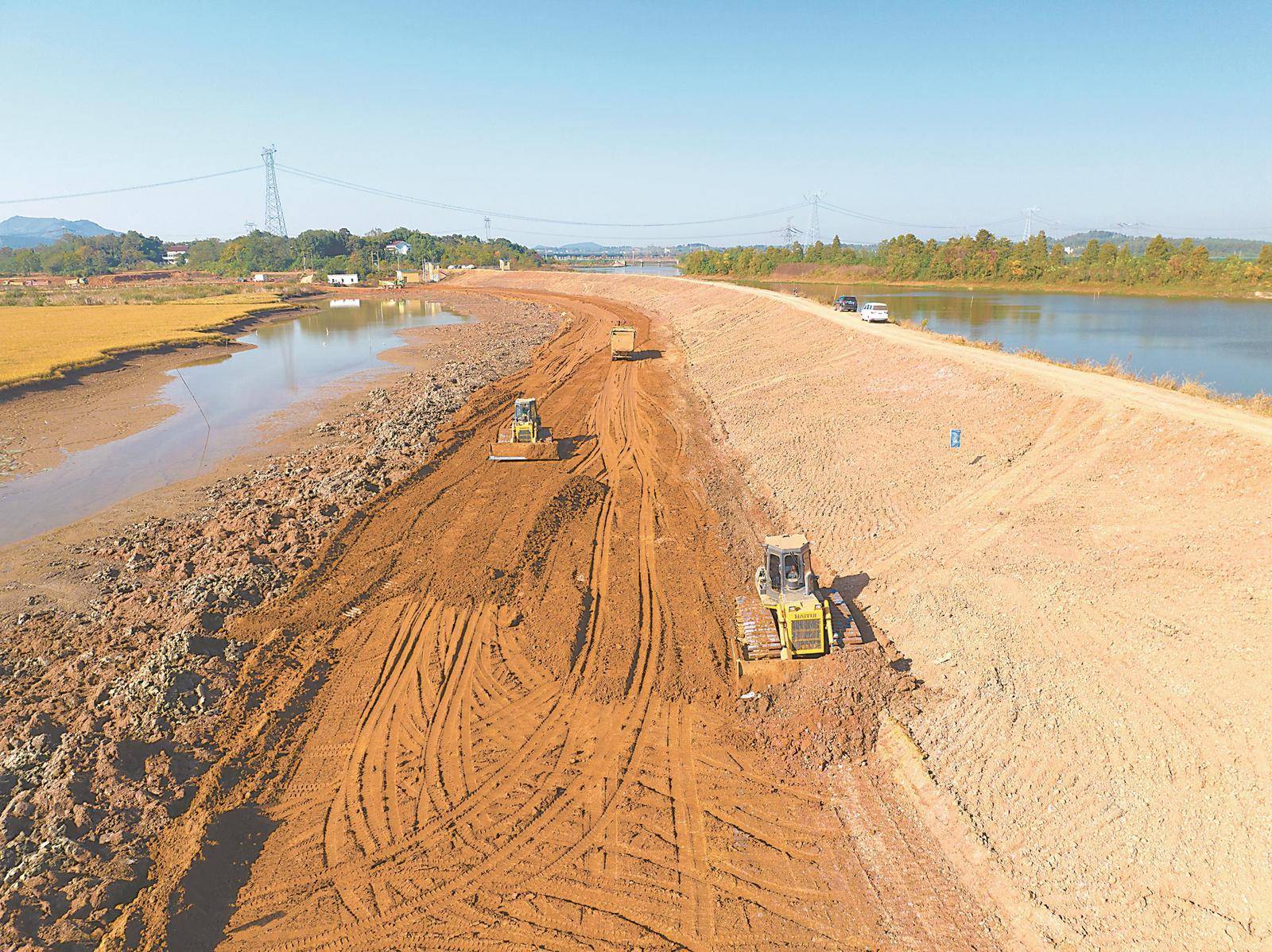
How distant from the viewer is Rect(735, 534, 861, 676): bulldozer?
12.2 m

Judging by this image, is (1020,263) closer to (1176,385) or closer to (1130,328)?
(1130,328)

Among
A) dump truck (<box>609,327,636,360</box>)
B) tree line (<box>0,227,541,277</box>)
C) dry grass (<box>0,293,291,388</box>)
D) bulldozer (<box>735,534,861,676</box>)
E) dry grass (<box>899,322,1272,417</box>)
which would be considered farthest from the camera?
tree line (<box>0,227,541,277</box>)

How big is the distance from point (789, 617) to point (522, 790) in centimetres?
543

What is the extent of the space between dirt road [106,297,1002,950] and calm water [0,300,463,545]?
1266cm

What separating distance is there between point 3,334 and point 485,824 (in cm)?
7191

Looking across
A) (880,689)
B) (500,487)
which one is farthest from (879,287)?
(880,689)

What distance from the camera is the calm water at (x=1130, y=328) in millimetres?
37562

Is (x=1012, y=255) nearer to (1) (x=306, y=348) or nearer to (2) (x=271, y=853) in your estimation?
(1) (x=306, y=348)

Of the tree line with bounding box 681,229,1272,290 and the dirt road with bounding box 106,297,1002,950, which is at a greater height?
the tree line with bounding box 681,229,1272,290

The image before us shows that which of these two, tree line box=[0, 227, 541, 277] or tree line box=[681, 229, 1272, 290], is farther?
tree line box=[0, 227, 541, 277]

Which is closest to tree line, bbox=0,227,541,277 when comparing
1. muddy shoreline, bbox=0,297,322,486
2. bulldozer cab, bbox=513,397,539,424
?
muddy shoreline, bbox=0,297,322,486

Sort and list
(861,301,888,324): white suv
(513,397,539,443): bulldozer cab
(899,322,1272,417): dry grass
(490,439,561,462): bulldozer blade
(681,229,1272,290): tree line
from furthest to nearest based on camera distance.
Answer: (681,229,1272,290): tree line, (861,301,888,324): white suv, (513,397,539,443): bulldozer cab, (490,439,561,462): bulldozer blade, (899,322,1272,417): dry grass

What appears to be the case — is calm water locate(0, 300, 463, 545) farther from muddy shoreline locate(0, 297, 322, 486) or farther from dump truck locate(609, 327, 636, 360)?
dump truck locate(609, 327, 636, 360)

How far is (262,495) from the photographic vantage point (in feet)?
74.8
